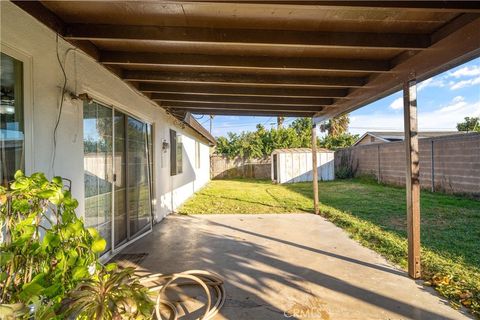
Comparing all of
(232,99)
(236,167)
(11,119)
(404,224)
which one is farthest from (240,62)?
(236,167)

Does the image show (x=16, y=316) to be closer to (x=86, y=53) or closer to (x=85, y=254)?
(x=85, y=254)

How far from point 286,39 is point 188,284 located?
2.75 m

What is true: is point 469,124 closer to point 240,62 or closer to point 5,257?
point 240,62

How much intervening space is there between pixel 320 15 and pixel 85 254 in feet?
8.12

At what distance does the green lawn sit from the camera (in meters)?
3.07

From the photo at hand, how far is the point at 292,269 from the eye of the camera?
339cm

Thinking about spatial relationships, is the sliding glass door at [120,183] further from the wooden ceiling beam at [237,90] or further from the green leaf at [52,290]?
the green leaf at [52,290]

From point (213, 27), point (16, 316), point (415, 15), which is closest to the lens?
point (16, 316)

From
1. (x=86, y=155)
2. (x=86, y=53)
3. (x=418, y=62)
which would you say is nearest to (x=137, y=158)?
(x=86, y=155)

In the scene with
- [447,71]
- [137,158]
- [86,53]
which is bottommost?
[137,158]

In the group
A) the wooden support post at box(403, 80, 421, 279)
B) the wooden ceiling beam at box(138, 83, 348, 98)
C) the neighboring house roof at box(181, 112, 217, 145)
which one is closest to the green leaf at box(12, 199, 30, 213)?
the wooden ceiling beam at box(138, 83, 348, 98)

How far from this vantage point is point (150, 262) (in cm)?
363

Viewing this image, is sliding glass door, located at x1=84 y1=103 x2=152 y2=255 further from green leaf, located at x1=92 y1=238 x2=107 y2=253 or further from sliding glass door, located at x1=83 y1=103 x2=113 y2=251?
green leaf, located at x1=92 y1=238 x2=107 y2=253

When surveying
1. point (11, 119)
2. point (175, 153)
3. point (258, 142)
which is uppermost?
point (258, 142)
